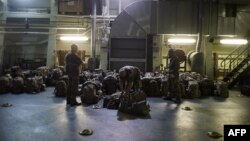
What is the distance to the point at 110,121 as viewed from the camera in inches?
280

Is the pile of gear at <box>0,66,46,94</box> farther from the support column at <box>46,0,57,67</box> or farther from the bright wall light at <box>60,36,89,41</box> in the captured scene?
the bright wall light at <box>60,36,89,41</box>

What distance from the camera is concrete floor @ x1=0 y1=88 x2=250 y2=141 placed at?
19.3 ft

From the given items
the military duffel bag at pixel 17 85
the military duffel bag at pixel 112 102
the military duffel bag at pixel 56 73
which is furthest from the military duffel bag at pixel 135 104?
the military duffel bag at pixel 56 73

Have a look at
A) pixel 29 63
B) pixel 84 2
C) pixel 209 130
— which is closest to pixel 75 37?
pixel 84 2

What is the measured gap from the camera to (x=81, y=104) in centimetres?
932

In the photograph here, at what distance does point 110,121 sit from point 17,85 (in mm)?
6050

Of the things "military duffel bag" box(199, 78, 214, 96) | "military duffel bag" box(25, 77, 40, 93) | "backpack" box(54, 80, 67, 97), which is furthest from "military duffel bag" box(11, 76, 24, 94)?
"military duffel bag" box(199, 78, 214, 96)

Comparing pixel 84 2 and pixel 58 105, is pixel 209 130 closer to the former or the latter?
pixel 58 105

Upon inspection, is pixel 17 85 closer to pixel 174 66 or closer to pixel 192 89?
pixel 174 66

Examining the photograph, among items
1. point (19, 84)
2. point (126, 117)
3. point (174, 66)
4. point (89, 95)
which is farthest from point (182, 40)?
point (126, 117)

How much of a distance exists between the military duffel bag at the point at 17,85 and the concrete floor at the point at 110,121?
4.65ft

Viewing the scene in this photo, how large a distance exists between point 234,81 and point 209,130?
371 inches

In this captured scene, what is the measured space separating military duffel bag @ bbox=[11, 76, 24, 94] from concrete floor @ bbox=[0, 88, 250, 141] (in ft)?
4.65

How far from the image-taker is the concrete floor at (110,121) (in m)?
5.87
